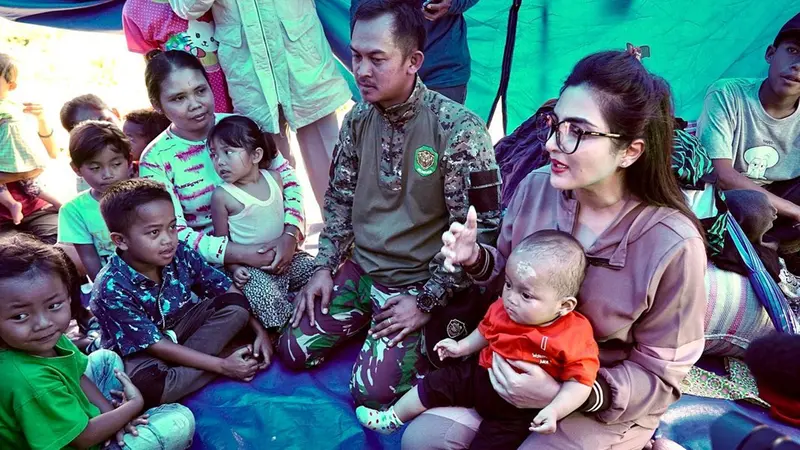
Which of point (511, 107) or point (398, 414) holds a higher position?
point (511, 107)

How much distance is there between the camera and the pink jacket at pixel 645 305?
1.83 meters

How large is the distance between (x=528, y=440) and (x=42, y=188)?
10.6ft

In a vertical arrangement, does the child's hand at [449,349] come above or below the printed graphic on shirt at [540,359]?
below

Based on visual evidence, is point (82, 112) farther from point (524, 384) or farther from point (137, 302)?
point (524, 384)

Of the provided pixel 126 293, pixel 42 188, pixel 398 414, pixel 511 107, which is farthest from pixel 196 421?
pixel 511 107

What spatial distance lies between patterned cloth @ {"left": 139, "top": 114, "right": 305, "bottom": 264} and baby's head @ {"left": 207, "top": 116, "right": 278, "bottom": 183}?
157mm

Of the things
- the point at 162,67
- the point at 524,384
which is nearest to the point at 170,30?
the point at 162,67

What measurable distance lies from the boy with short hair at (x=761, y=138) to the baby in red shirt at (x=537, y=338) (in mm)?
1537

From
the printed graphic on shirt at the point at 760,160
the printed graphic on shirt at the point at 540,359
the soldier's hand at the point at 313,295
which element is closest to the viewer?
the printed graphic on shirt at the point at 540,359

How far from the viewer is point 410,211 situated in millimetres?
2537

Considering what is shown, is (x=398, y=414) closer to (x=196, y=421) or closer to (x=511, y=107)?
(x=196, y=421)

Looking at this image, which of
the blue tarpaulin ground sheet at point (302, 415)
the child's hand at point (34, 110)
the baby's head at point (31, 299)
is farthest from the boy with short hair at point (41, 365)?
the child's hand at point (34, 110)

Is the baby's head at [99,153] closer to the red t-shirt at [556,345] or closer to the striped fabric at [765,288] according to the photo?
the red t-shirt at [556,345]

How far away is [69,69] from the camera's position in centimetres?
742
